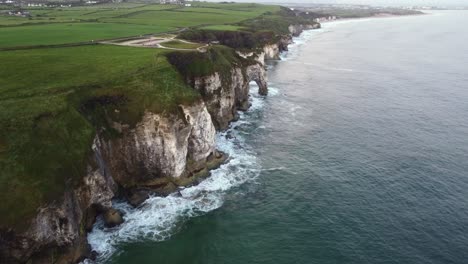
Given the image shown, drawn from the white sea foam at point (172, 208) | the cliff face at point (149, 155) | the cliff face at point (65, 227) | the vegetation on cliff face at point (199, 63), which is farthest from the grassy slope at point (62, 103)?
the white sea foam at point (172, 208)

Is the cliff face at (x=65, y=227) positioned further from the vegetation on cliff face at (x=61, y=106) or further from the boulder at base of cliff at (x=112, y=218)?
the vegetation on cliff face at (x=61, y=106)

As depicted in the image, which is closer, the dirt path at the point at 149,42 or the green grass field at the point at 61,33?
the dirt path at the point at 149,42

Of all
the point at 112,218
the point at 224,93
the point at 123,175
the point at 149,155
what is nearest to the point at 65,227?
the point at 112,218

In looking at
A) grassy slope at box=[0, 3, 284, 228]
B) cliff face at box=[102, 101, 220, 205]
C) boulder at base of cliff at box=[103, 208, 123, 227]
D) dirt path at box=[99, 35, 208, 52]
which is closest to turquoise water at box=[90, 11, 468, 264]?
boulder at base of cliff at box=[103, 208, 123, 227]

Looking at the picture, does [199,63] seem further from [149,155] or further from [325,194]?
[325,194]

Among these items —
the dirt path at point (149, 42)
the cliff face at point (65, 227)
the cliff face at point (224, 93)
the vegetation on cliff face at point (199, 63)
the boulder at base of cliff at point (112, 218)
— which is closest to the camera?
the cliff face at point (65, 227)

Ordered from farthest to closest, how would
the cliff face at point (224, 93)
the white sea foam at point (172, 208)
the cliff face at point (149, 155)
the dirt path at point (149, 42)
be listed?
1. the dirt path at point (149, 42)
2. the cliff face at point (224, 93)
3. the cliff face at point (149, 155)
4. the white sea foam at point (172, 208)

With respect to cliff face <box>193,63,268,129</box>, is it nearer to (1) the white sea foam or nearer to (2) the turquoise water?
(2) the turquoise water
